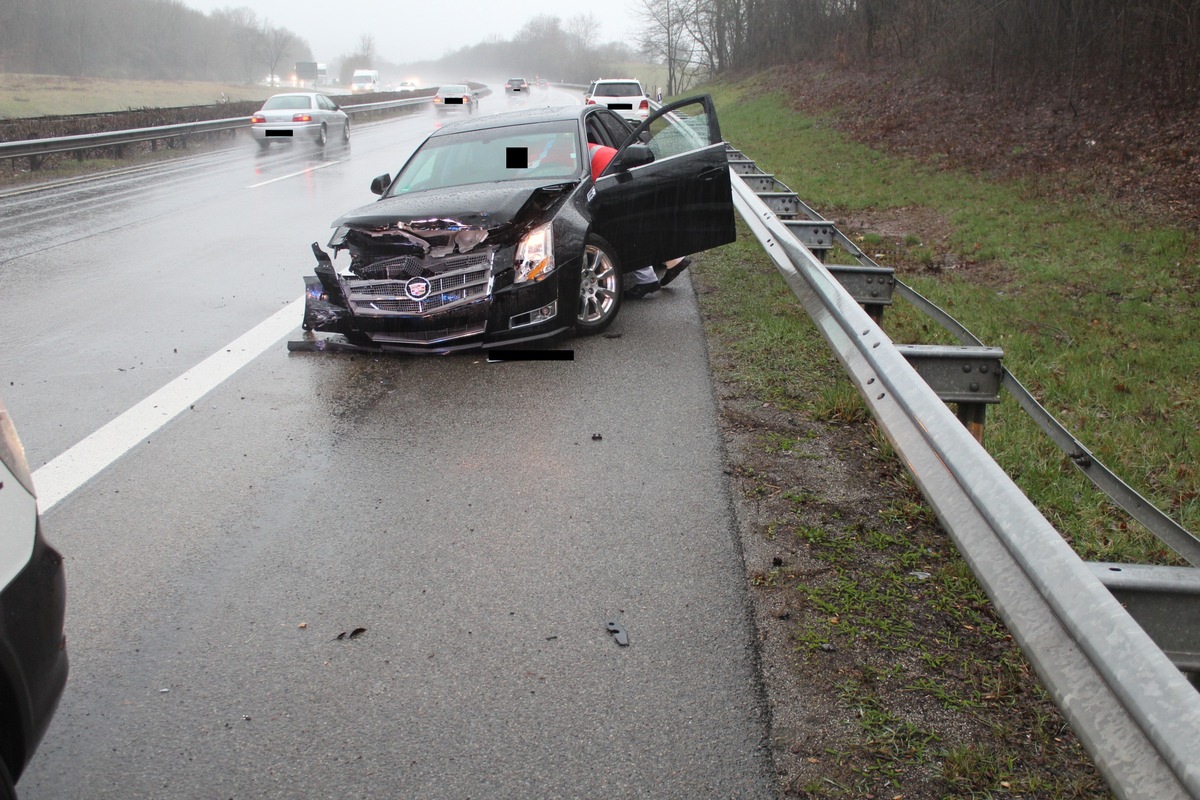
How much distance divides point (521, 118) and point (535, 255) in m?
2.51

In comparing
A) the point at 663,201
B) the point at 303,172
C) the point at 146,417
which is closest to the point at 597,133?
the point at 663,201

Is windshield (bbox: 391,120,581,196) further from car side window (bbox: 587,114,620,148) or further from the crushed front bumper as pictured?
the crushed front bumper

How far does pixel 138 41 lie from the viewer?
110188 millimetres

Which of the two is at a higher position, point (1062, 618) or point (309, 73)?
point (309, 73)

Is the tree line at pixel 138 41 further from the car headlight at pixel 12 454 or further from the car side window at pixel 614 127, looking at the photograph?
the car headlight at pixel 12 454

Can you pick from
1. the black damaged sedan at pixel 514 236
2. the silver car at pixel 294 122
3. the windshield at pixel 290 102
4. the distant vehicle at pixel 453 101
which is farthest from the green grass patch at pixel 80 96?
the black damaged sedan at pixel 514 236

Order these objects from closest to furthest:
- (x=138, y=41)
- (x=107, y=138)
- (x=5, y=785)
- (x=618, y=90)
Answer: (x=5, y=785)
(x=107, y=138)
(x=618, y=90)
(x=138, y=41)

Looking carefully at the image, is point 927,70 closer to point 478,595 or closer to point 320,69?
point 478,595

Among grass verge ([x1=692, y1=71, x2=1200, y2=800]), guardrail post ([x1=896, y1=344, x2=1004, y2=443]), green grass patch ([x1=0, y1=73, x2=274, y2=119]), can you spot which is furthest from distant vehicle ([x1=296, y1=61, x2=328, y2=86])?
guardrail post ([x1=896, y1=344, x2=1004, y2=443])

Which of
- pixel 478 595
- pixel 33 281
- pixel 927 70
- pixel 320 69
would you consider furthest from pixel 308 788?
pixel 320 69

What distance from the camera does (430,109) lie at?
189ft

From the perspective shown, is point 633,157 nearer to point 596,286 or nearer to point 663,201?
point 663,201

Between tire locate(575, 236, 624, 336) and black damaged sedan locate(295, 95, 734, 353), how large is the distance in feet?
0.03

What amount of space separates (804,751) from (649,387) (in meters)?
3.80
